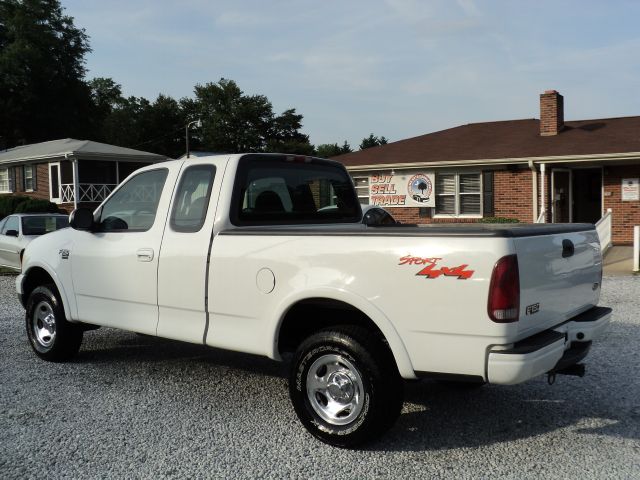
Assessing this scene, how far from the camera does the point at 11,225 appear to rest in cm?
1456

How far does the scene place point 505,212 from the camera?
1961 cm

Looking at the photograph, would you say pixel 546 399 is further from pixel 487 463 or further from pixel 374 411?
pixel 374 411

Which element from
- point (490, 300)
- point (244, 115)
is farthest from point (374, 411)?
point (244, 115)

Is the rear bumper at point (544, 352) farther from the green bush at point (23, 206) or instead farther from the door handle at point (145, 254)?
the green bush at point (23, 206)

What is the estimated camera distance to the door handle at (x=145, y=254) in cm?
529

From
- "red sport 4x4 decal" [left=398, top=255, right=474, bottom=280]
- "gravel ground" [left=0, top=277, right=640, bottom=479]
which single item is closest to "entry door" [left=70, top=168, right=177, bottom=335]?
"gravel ground" [left=0, top=277, right=640, bottom=479]

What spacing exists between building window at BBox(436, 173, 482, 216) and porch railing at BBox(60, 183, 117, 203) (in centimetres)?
1762

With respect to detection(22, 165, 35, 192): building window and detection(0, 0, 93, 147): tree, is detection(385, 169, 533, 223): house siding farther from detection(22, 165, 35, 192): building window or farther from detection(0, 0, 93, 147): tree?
detection(0, 0, 93, 147): tree

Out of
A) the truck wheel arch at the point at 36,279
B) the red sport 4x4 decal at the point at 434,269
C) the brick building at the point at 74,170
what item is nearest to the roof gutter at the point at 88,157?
the brick building at the point at 74,170

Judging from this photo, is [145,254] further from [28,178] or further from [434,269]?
[28,178]

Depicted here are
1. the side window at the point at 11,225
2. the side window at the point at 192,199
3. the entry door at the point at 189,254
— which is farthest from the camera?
the side window at the point at 11,225

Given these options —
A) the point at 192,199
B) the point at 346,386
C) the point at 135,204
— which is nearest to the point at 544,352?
the point at 346,386

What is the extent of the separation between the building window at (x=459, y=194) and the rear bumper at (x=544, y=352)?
52.3 ft

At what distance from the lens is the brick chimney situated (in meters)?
20.8
